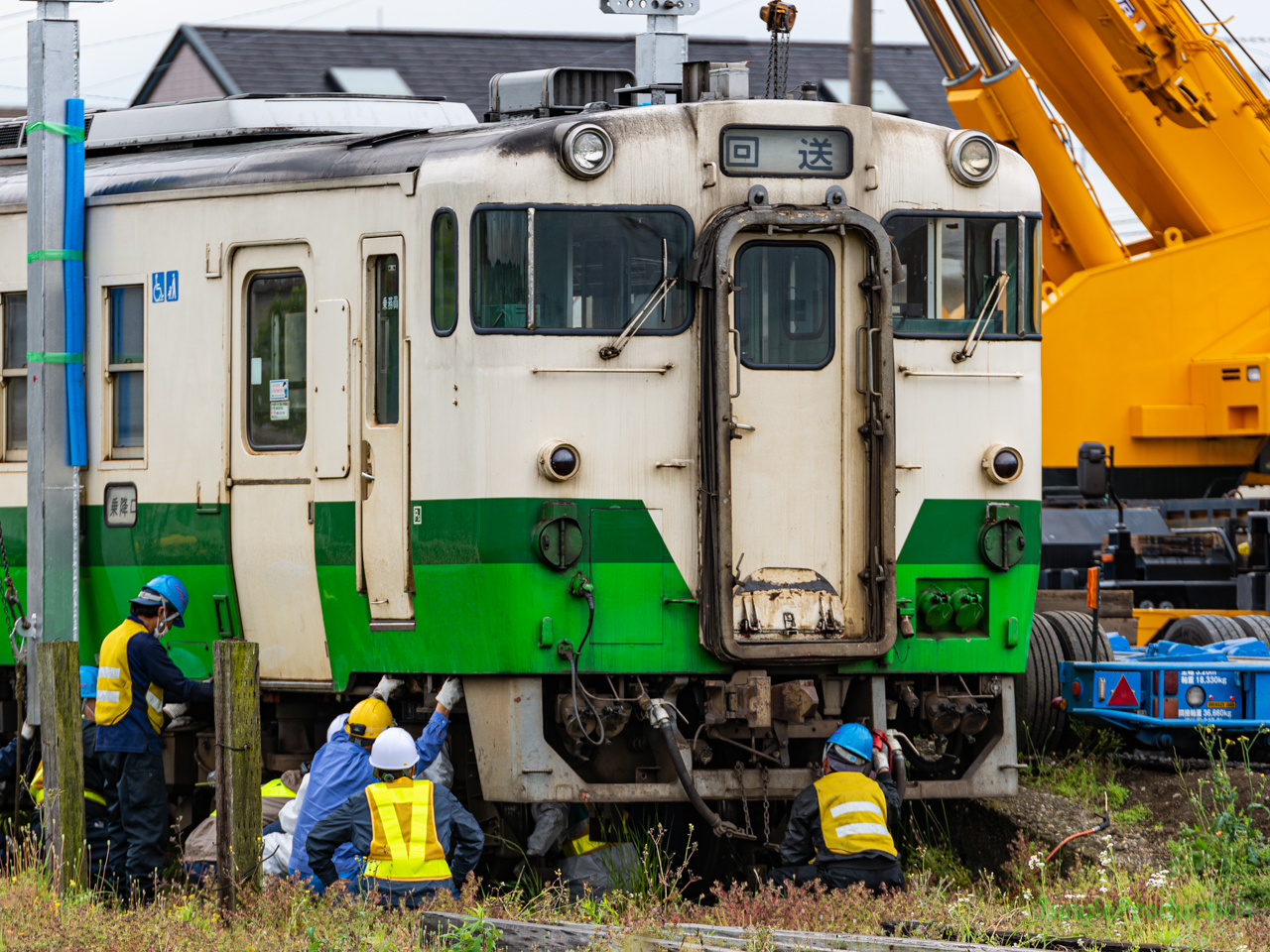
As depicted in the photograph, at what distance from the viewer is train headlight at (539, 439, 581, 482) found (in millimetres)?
7809

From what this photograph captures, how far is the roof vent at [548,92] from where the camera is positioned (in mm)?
8961

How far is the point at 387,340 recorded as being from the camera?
8.13 m

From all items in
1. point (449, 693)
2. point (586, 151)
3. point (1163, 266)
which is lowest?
point (449, 693)

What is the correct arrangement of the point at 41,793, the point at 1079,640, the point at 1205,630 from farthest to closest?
the point at 1205,630
the point at 1079,640
the point at 41,793

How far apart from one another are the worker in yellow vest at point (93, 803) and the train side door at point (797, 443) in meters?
3.24

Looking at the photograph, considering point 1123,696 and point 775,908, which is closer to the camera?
point 775,908

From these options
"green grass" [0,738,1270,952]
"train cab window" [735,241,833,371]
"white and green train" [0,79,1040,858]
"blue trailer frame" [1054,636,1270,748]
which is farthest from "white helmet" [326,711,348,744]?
"blue trailer frame" [1054,636,1270,748]

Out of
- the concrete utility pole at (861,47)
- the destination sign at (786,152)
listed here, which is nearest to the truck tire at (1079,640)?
the destination sign at (786,152)

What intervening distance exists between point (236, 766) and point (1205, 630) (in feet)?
22.0

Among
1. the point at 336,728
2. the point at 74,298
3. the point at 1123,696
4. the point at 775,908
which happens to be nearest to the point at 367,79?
the point at 74,298

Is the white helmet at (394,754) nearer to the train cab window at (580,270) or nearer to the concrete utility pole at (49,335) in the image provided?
the train cab window at (580,270)

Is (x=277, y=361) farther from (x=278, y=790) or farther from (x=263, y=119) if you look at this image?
(x=278, y=790)

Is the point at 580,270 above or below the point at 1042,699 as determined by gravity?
above

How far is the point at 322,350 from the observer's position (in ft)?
27.1
